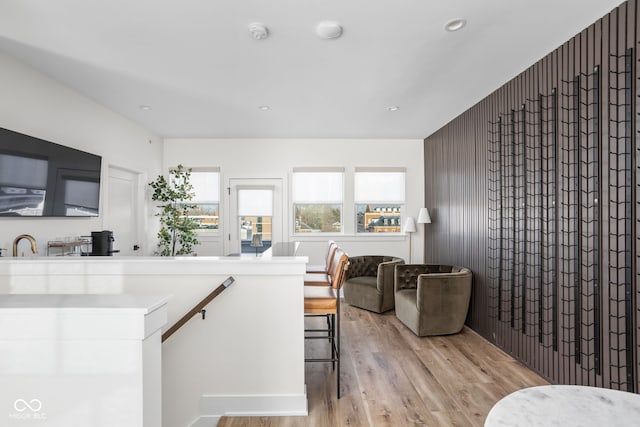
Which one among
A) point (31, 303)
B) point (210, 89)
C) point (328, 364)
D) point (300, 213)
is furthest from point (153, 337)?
point (300, 213)

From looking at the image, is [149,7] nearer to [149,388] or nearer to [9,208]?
[9,208]

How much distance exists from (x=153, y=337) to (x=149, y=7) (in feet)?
6.53

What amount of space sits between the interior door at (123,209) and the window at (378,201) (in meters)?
3.31

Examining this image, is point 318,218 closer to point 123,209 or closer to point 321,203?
point 321,203

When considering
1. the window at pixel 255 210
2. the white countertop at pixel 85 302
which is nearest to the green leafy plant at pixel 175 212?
the window at pixel 255 210

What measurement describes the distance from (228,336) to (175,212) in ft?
11.0

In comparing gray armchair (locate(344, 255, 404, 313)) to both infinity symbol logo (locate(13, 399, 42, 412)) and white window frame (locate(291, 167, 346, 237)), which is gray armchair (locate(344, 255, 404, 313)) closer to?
white window frame (locate(291, 167, 346, 237))

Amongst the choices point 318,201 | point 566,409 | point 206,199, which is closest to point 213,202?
point 206,199

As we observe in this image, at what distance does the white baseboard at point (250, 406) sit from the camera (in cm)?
216

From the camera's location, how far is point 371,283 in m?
4.67

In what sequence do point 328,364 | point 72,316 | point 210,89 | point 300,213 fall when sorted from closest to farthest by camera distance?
point 72,316 < point 328,364 < point 210,89 < point 300,213

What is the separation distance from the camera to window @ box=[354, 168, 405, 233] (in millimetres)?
5535

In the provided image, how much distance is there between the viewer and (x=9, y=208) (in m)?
2.63

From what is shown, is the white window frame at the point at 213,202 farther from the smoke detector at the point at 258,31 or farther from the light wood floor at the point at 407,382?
the smoke detector at the point at 258,31
